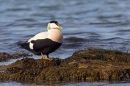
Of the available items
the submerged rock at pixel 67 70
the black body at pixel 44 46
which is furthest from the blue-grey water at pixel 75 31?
the black body at pixel 44 46

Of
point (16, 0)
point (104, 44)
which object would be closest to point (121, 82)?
→ point (104, 44)

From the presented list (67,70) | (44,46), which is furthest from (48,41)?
(67,70)

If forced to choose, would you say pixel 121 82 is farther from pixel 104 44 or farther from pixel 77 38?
pixel 77 38

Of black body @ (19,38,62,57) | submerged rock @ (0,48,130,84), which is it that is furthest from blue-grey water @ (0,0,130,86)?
black body @ (19,38,62,57)

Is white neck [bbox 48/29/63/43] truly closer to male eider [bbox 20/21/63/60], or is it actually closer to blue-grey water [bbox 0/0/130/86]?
male eider [bbox 20/21/63/60]

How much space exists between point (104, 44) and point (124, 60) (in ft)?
17.2

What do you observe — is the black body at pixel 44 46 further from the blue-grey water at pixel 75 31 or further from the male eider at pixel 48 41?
the blue-grey water at pixel 75 31

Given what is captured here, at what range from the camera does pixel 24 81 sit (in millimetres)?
9891

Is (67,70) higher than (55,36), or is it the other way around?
(55,36)

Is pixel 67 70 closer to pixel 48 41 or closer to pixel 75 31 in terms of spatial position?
pixel 48 41

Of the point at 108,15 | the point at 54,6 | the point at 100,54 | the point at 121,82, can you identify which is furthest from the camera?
the point at 54,6

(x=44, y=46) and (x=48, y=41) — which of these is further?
(x=44, y=46)

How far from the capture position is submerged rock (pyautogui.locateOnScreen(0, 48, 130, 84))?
9836mm

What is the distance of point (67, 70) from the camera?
9.95 m
